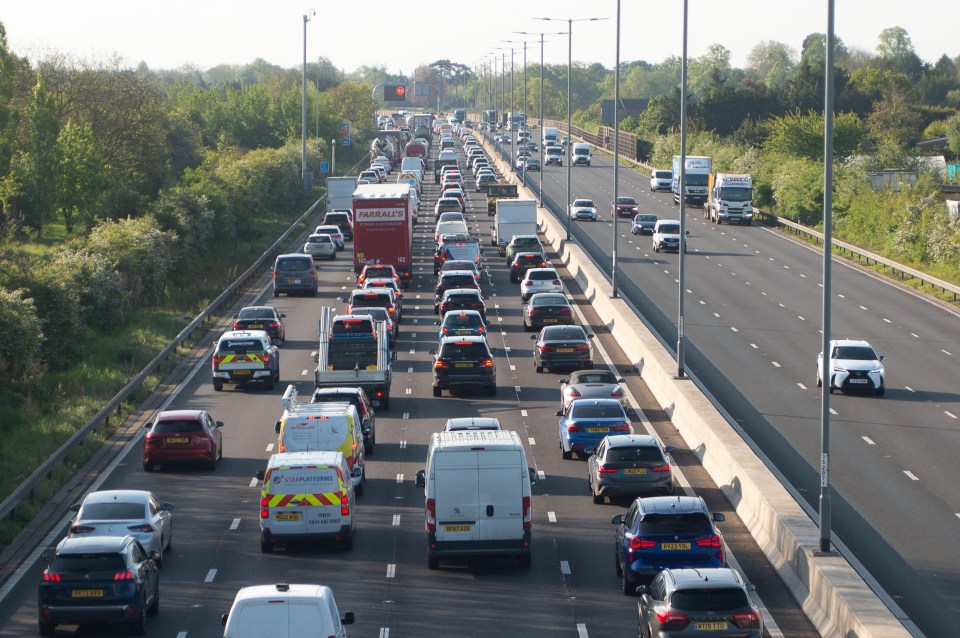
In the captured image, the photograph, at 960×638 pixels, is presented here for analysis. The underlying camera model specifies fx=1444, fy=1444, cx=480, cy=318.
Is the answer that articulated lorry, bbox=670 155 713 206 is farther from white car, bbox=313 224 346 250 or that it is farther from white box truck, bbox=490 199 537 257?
white car, bbox=313 224 346 250

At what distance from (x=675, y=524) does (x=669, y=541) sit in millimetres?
292

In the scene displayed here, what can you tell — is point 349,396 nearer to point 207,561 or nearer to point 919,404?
point 207,561

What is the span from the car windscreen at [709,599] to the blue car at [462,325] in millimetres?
27866

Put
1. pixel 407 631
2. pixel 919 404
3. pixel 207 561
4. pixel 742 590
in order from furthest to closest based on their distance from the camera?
pixel 919 404
pixel 207 561
pixel 407 631
pixel 742 590

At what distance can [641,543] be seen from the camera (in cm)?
2086

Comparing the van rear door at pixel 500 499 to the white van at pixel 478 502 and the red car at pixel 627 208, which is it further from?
the red car at pixel 627 208

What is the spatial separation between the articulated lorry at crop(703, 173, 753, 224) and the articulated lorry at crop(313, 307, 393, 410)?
51.9m

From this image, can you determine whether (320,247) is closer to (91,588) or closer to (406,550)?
(406,550)

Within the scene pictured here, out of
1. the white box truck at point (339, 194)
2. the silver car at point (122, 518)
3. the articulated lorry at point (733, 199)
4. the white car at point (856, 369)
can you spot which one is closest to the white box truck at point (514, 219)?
the articulated lorry at point (733, 199)

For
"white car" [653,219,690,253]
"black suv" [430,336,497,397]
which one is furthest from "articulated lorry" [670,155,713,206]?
"black suv" [430,336,497,397]

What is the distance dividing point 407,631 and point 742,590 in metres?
4.90

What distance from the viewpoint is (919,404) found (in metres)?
37.3

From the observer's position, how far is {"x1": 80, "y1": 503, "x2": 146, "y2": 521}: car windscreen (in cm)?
2259

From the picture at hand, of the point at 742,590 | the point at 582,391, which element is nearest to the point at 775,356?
the point at 582,391
